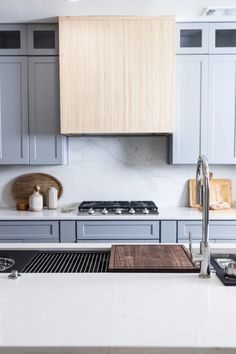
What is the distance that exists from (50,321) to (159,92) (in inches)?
97.2

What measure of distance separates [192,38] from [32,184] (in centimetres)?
208

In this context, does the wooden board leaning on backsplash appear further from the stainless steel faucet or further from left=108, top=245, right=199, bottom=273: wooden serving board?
the stainless steel faucet

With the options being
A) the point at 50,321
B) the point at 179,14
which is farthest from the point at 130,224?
the point at 50,321

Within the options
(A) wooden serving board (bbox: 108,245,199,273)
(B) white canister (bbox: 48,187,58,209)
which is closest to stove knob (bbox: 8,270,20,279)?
(A) wooden serving board (bbox: 108,245,199,273)

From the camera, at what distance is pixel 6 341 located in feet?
2.92

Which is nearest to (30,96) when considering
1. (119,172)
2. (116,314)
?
(119,172)

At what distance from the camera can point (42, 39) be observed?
323cm

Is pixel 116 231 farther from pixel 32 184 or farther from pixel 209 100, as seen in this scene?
pixel 209 100

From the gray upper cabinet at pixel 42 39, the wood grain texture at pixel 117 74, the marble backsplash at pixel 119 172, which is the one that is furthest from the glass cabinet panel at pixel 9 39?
the marble backsplash at pixel 119 172

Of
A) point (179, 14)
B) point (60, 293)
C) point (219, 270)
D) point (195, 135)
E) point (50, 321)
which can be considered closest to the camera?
point (50, 321)

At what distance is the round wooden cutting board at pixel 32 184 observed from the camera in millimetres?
3592

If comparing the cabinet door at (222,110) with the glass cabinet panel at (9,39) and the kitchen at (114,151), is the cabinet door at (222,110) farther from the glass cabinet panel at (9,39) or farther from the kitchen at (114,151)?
the glass cabinet panel at (9,39)

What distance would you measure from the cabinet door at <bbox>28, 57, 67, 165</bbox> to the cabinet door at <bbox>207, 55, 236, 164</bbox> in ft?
4.55

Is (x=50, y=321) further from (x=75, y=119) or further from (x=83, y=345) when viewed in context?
(x=75, y=119)
